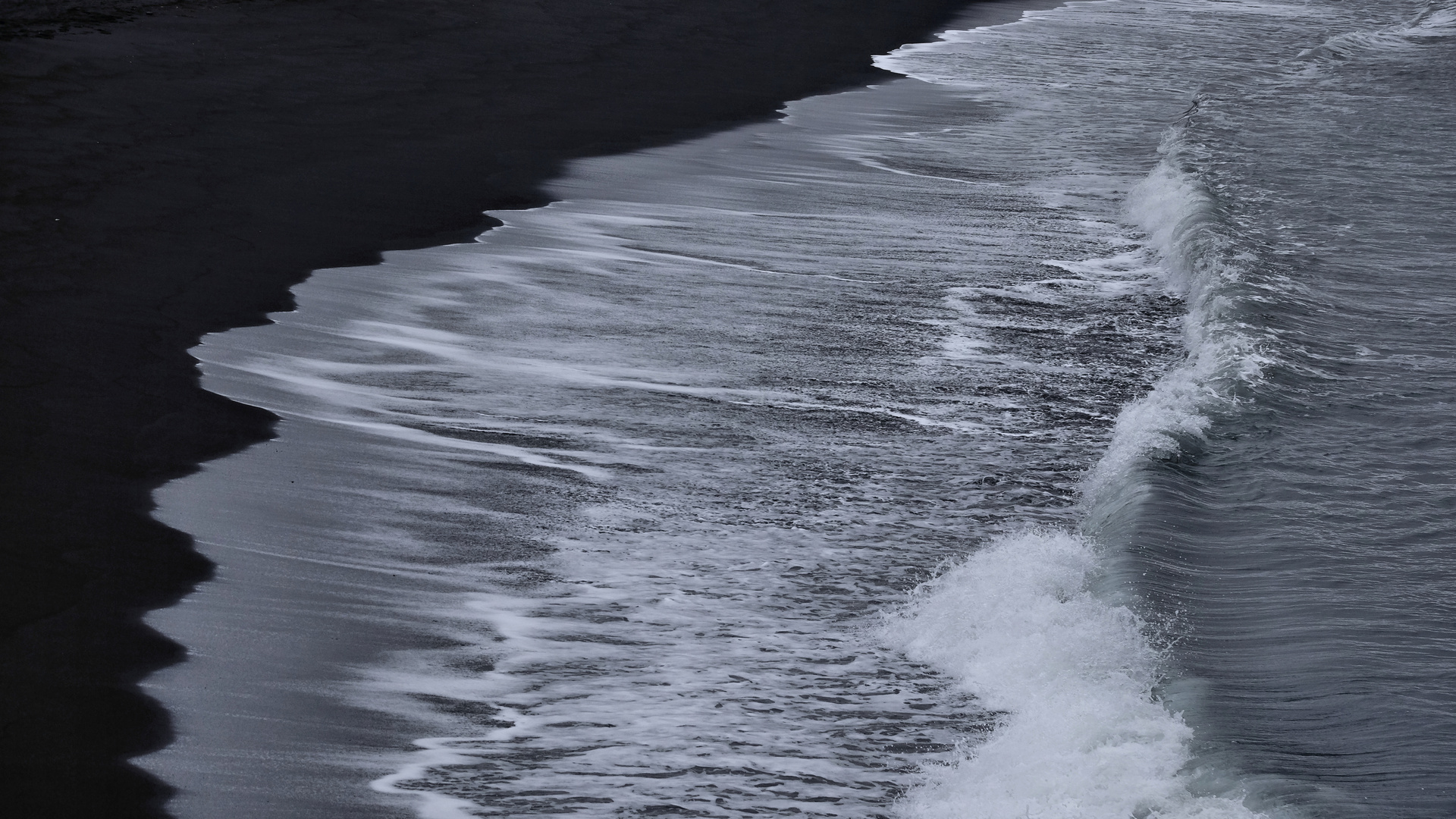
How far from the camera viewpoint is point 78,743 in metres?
4.48

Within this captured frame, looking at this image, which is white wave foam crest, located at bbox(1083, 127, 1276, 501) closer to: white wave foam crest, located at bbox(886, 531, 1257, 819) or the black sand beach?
white wave foam crest, located at bbox(886, 531, 1257, 819)

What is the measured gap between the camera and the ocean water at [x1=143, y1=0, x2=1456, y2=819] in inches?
184

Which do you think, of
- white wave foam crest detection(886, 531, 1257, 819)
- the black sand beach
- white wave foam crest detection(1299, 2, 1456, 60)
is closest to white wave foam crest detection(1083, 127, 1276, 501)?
white wave foam crest detection(886, 531, 1257, 819)

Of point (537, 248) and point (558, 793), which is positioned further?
point (537, 248)

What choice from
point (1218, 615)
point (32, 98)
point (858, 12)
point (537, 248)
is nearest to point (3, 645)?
point (1218, 615)

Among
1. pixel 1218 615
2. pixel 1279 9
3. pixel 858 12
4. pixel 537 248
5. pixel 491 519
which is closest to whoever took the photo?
pixel 1218 615

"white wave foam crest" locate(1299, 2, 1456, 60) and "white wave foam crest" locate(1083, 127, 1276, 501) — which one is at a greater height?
"white wave foam crest" locate(1299, 2, 1456, 60)

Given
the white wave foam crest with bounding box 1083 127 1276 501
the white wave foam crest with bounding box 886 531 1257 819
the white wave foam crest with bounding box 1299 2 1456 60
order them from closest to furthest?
1. the white wave foam crest with bounding box 886 531 1257 819
2. the white wave foam crest with bounding box 1083 127 1276 501
3. the white wave foam crest with bounding box 1299 2 1456 60

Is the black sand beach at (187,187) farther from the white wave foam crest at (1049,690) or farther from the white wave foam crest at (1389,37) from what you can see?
the white wave foam crest at (1389,37)

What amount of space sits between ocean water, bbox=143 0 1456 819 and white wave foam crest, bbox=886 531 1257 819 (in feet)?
0.06

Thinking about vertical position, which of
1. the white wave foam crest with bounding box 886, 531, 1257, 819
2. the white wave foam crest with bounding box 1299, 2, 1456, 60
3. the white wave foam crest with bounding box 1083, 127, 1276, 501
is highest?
the white wave foam crest with bounding box 1299, 2, 1456, 60

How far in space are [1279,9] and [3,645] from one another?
86.1 ft

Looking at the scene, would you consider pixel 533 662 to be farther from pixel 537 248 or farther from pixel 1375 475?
pixel 537 248

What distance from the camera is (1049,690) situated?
4977 mm
